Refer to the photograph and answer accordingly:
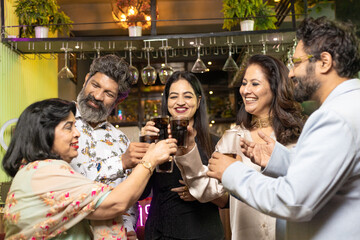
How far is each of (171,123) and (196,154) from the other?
248 millimetres

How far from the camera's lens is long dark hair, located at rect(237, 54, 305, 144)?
238cm

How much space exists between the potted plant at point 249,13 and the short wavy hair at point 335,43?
314 centimetres

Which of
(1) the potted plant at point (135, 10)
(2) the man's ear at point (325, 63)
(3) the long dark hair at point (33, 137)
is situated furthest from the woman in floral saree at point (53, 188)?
(1) the potted plant at point (135, 10)

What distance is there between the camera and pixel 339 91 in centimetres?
143

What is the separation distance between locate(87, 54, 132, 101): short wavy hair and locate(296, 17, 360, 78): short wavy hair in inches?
60.8

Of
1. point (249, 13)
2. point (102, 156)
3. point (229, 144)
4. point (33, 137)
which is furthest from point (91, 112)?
point (249, 13)

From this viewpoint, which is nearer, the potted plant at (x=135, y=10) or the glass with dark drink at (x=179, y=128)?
the glass with dark drink at (x=179, y=128)

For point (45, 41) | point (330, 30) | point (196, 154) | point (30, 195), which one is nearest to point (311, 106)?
point (45, 41)

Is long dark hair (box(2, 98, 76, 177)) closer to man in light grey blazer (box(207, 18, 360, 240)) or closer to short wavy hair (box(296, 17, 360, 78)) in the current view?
man in light grey blazer (box(207, 18, 360, 240))

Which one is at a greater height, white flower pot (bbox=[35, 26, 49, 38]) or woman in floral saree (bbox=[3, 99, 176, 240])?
white flower pot (bbox=[35, 26, 49, 38])

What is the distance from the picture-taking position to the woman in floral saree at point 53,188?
1.60 metres

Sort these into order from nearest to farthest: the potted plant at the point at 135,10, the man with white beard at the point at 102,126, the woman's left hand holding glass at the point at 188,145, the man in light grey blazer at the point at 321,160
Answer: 1. the man in light grey blazer at the point at 321,160
2. the woman's left hand holding glass at the point at 188,145
3. the man with white beard at the point at 102,126
4. the potted plant at the point at 135,10

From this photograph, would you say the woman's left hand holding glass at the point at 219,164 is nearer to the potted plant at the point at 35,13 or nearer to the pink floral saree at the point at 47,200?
the pink floral saree at the point at 47,200

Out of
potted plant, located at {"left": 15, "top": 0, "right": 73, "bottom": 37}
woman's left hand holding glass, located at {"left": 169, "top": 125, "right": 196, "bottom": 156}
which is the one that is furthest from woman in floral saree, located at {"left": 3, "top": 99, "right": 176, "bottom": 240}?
potted plant, located at {"left": 15, "top": 0, "right": 73, "bottom": 37}
